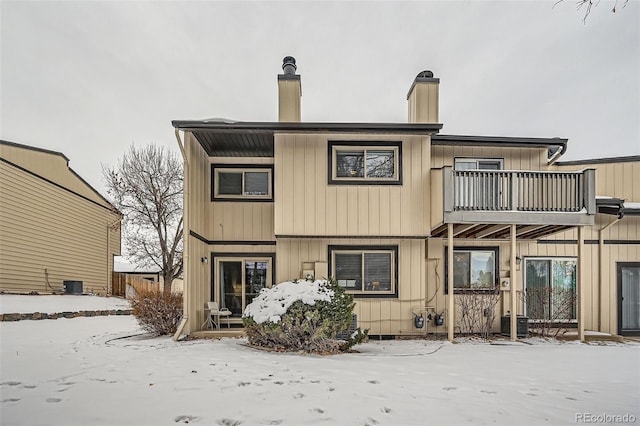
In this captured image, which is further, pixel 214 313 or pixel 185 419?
pixel 214 313

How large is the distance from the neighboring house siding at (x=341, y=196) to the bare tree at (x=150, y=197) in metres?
12.0

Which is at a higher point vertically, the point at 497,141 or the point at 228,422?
the point at 497,141

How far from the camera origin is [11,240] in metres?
14.5

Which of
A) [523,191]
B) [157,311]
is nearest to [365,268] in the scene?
[523,191]

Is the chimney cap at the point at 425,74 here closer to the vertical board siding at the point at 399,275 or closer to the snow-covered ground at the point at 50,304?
the vertical board siding at the point at 399,275

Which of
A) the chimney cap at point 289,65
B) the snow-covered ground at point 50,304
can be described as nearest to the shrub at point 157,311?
the snow-covered ground at point 50,304

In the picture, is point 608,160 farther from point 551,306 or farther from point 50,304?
point 50,304

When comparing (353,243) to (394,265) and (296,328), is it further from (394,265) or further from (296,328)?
(296,328)

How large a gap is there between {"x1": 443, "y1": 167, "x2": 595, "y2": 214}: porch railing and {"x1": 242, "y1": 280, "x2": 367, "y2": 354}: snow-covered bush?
3723mm

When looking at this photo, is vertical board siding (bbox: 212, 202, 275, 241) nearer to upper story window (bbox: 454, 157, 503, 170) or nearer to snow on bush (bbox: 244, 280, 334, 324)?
snow on bush (bbox: 244, 280, 334, 324)

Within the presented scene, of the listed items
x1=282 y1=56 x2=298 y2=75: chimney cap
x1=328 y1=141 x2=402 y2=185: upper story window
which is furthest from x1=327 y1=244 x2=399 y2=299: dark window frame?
x1=282 y1=56 x2=298 y2=75: chimney cap

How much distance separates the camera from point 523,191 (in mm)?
9664

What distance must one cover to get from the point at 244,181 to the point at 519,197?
7094 mm

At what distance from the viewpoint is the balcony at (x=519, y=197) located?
9.41 meters
